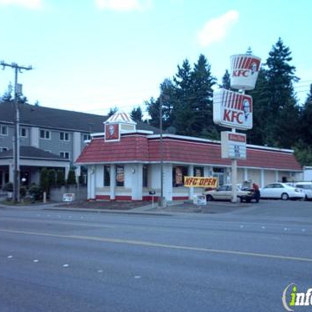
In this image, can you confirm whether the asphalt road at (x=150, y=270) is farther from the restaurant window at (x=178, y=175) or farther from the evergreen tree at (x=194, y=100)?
the evergreen tree at (x=194, y=100)

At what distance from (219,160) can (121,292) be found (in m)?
36.1

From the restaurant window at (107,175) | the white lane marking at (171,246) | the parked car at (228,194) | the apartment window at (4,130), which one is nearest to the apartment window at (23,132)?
the apartment window at (4,130)

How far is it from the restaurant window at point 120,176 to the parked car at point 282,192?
11781mm

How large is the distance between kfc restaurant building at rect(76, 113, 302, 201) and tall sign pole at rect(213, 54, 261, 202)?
12.9 feet

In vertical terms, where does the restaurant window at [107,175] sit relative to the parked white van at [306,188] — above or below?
above

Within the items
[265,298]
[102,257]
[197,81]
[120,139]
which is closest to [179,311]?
[265,298]

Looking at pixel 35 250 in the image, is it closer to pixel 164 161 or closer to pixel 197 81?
pixel 164 161

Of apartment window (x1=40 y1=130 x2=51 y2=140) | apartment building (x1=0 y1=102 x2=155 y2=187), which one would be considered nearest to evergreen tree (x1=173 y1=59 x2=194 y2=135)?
apartment building (x1=0 y1=102 x2=155 y2=187)

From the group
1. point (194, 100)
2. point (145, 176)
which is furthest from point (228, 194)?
point (194, 100)

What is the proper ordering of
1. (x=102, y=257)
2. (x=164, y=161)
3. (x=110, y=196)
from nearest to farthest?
(x=102, y=257)
(x=164, y=161)
(x=110, y=196)

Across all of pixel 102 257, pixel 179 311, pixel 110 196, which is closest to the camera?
pixel 179 311

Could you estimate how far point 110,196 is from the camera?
1609 inches

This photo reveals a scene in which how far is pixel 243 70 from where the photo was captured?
3719 cm

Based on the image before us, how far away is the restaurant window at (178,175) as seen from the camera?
40.2 meters
